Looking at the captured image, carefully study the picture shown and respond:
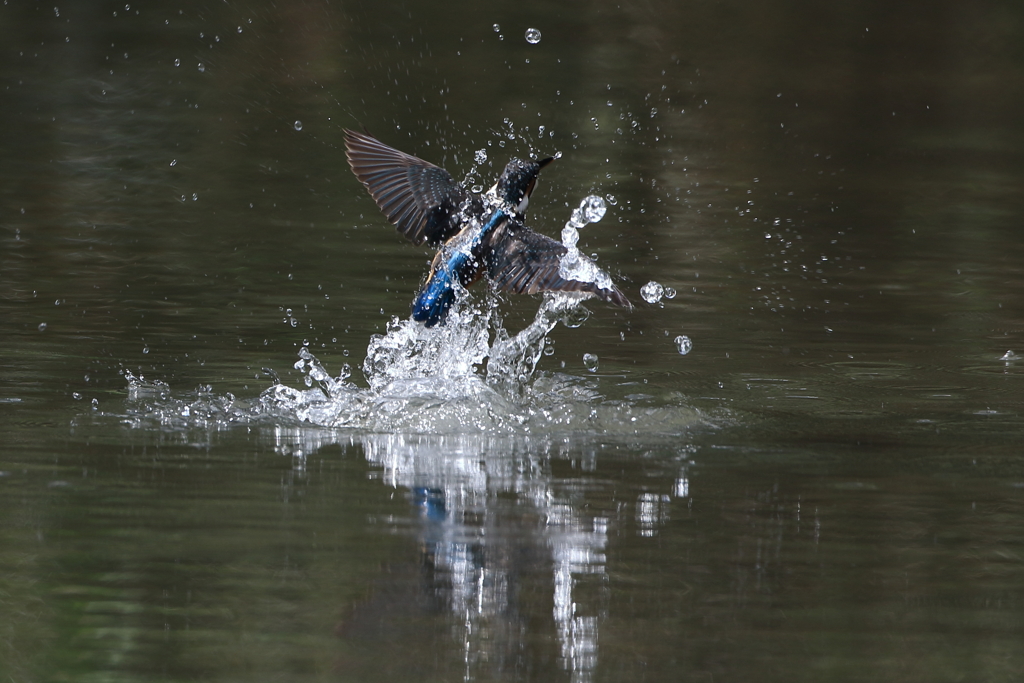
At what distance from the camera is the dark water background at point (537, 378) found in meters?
3.77

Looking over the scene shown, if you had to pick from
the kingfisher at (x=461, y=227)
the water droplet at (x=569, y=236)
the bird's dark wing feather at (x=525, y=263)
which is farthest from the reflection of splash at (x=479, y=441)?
the water droplet at (x=569, y=236)

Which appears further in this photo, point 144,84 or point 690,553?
point 144,84

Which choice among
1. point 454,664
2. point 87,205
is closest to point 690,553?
point 454,664

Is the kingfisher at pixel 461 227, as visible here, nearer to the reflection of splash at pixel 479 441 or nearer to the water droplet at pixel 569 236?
the water droplet at pixel 569 236

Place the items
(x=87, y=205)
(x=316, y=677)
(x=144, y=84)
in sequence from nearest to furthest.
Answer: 1. (x=316, y=677)
2. (x=87, y=205)
3. (x=144, y=84)

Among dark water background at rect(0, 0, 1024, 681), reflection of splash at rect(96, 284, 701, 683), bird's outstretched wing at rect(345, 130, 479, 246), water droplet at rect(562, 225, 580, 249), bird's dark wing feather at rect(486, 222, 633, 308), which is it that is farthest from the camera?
bird's outstretched wing at rect(345, 130, 479, 246)

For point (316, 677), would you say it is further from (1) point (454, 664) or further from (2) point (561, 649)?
(2) point (561, 649)

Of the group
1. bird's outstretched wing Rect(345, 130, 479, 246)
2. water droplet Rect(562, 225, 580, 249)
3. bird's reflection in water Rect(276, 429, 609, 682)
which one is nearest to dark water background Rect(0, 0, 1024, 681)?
bird's reflection in water Rect(276, 429, 609, 682)

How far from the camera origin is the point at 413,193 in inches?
263

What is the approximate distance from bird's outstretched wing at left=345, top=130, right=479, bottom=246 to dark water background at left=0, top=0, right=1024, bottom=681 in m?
0.84

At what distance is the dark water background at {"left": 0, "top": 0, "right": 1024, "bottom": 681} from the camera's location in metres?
3.77

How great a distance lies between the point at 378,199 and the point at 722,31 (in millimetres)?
11939

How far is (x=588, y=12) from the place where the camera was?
18547 mm

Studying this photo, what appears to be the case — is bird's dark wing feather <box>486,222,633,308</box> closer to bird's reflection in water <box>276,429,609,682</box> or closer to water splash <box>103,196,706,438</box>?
water splash <box>103,196,706,438</box>
